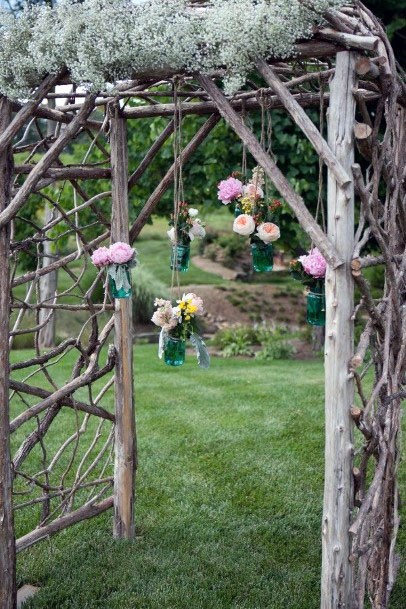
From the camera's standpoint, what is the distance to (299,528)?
176 inches

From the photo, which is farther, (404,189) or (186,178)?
(186,178)

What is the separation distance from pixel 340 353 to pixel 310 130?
2.61 ft

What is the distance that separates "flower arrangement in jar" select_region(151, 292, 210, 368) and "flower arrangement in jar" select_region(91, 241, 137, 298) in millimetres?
175

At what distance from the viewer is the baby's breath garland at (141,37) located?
2.80 metres

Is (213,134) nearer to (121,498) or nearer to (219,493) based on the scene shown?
(219,493)

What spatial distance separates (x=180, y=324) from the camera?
3.37 meters

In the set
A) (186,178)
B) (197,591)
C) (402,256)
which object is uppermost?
(186,178)

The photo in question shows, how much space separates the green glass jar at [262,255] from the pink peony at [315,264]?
52cm

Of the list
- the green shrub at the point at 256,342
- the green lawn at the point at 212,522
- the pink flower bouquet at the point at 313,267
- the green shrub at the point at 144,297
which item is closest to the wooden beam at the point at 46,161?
the pink flower bouquet at the point at 313,267

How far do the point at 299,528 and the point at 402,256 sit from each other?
192 cm

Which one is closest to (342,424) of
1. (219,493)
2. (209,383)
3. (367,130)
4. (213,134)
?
(367,130)

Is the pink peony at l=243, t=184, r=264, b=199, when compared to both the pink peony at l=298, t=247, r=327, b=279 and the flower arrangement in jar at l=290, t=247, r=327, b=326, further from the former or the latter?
the pink peony at l=298, t=247, r=327, b=279

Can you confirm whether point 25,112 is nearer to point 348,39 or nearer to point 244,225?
point 244,225

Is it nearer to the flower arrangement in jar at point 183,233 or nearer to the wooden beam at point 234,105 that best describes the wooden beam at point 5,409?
the flower arrangement in jar at point 183,233
